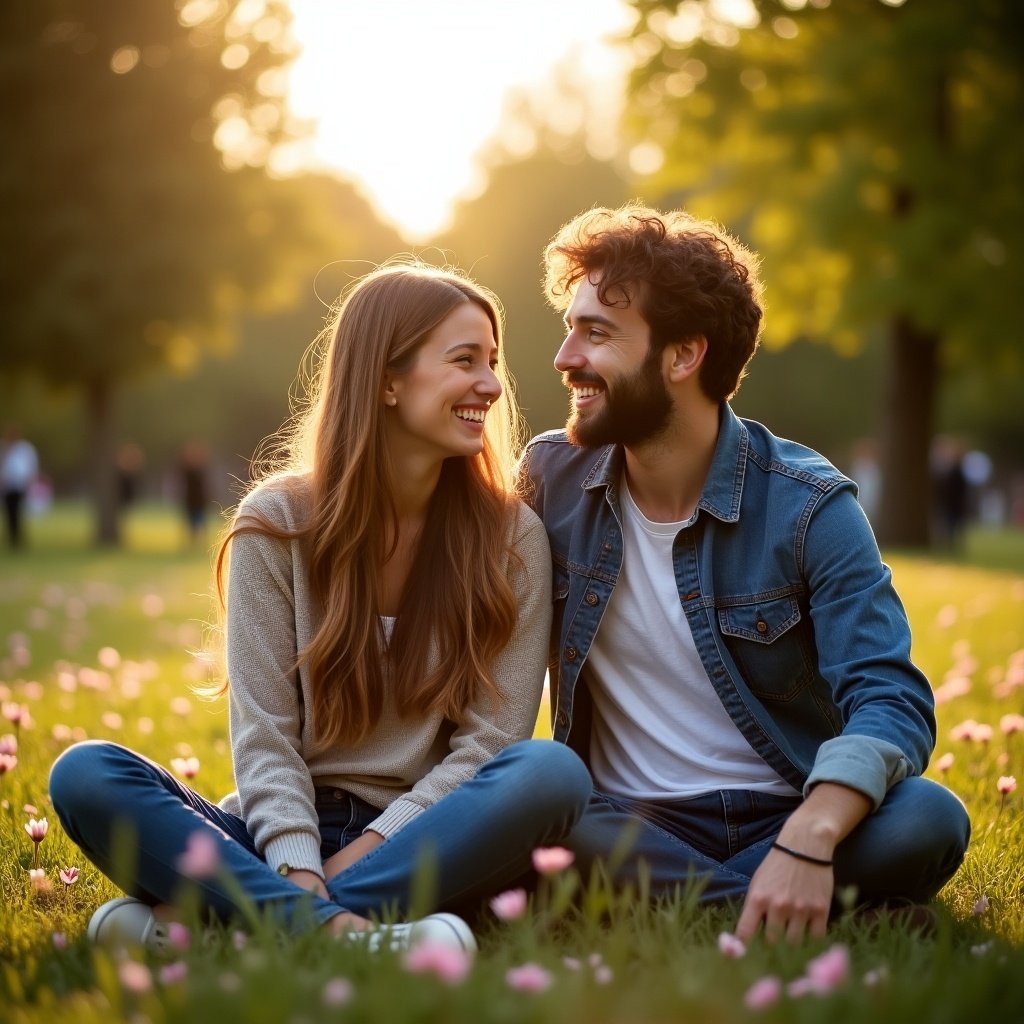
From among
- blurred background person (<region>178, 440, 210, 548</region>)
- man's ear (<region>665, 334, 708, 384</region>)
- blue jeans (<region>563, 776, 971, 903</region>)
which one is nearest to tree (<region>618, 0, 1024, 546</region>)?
blurred background person (<region>178, 440, 210, 548</region>)

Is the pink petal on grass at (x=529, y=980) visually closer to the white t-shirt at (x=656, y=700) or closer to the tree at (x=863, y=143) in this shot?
the white t-shirt at (x=656, y=700)

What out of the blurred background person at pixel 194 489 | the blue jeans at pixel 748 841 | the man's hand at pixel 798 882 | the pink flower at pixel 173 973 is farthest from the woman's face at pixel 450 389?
the blurred background person at pixel 194 489

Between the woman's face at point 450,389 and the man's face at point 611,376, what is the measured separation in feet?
0.82

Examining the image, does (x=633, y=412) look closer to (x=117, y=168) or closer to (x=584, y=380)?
(x=584, y=380)

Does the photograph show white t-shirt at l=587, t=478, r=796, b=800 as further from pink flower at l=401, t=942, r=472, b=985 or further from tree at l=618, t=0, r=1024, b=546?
tree at l=618, t=0, r=1024, b=546

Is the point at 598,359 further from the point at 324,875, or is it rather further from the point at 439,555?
the point at 324,875

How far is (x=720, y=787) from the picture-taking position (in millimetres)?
3424

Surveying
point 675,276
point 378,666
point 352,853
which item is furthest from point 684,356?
point 352,853

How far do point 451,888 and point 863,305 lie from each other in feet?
52.9

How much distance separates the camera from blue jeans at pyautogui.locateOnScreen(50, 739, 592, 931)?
2.87 m

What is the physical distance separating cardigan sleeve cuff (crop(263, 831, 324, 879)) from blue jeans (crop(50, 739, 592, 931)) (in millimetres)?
78

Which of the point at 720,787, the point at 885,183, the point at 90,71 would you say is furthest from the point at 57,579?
the point at 720,787

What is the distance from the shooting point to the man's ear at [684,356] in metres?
3.74

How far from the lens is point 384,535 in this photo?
3.73 meters
